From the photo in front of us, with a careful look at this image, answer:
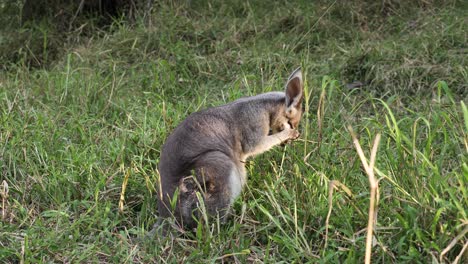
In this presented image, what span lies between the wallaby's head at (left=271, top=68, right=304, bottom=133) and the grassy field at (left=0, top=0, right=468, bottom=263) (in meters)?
0.12

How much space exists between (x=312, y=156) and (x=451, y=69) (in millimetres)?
2199

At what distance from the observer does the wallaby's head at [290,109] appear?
181 inches


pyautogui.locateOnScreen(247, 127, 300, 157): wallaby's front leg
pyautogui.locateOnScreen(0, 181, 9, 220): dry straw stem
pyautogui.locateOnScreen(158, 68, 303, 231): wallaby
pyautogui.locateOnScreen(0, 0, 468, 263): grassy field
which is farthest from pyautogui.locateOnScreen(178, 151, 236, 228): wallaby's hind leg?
pyautogui.locateOnScreen(0, 181, 9, 220): dry straw stem

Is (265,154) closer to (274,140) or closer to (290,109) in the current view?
(274,140)

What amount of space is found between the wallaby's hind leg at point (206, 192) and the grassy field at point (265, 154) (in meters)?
0.11

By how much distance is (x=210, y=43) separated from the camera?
281 inches

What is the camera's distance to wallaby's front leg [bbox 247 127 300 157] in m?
4.57

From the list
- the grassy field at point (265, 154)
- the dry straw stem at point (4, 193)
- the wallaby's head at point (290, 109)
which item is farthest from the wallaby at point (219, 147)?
the dry straw stem at point (4, 193)

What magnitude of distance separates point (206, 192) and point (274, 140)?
35.4 inches

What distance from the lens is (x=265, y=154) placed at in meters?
4.77

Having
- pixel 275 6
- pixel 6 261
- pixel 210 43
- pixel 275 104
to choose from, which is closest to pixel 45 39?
pixel 210 43

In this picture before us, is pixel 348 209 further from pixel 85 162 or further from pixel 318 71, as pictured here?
pixel 318 71

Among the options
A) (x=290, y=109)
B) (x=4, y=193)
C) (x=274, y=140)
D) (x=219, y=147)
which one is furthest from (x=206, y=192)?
(x=4, y=193)

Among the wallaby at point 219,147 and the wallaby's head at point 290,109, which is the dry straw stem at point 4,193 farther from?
the wallaby's head at point 290,109
